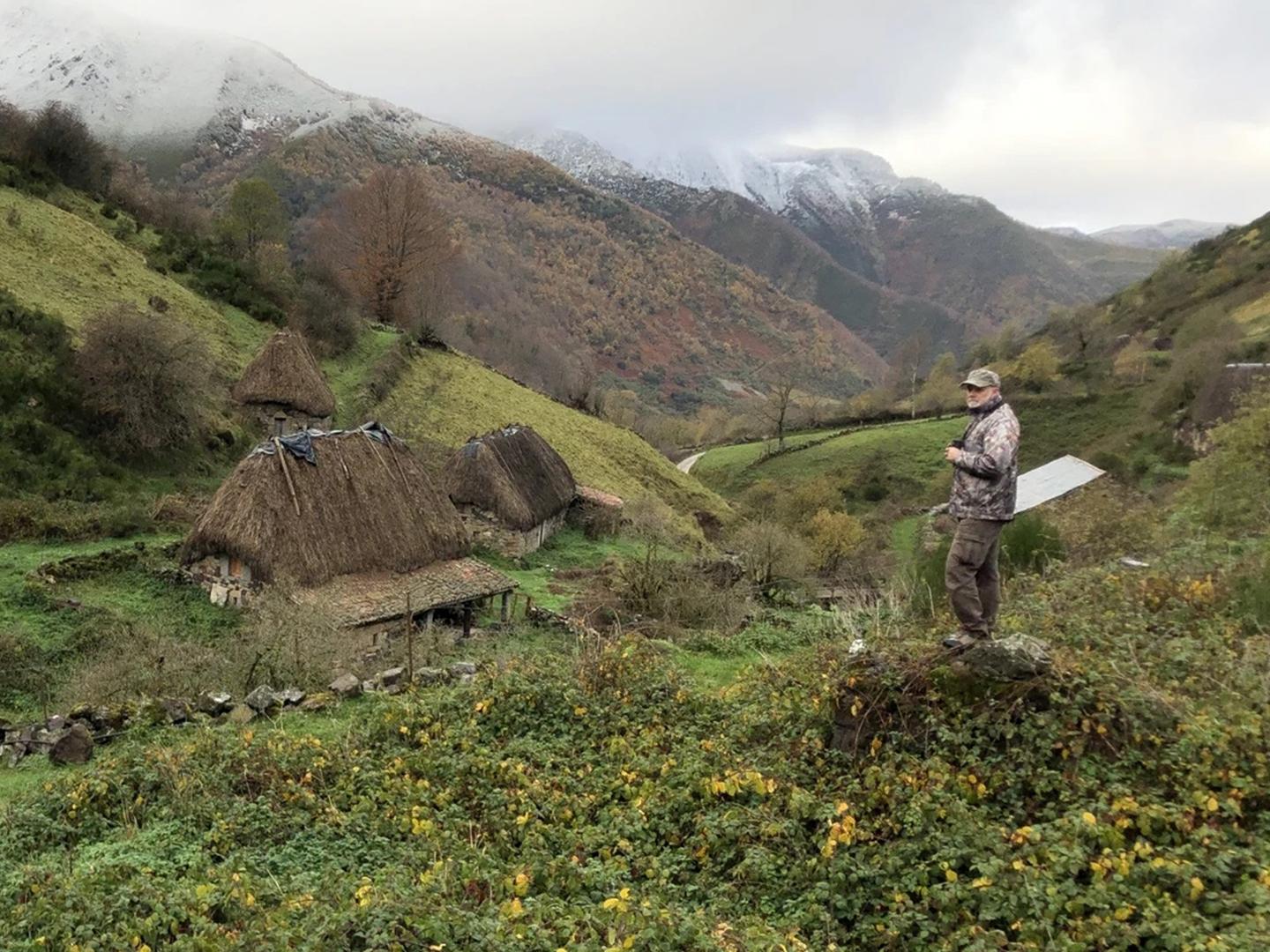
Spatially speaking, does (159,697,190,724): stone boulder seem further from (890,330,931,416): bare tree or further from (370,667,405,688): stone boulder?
(890,330,931,416): bare tree

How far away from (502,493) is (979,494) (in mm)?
20023

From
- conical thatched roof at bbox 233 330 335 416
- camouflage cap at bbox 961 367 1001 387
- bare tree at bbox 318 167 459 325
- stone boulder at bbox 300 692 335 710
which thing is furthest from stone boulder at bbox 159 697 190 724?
bare tree at bbox 318 167 459 325

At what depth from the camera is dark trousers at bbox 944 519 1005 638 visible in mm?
6641

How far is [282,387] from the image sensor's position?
1031 inches

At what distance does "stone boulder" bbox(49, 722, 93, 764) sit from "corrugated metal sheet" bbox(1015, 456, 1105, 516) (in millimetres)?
27916

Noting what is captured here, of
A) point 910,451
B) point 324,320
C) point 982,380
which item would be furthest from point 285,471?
point 910,451

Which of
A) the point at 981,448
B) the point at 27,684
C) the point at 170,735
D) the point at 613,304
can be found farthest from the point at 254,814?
the point at 613,304

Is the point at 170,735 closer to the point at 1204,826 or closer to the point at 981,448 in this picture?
the point at 981,448

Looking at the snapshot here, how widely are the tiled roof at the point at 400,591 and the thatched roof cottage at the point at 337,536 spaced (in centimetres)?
2

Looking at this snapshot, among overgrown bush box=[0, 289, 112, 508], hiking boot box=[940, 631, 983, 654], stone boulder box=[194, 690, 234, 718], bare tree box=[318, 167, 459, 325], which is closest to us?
hiking boot box=[940, 631, 983, 654]

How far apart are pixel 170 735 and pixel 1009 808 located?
860cm

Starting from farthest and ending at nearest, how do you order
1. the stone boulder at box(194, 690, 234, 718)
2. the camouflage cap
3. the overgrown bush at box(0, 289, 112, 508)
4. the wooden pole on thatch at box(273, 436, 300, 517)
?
the overgrown bush at box(0, 289, 112, 508), the wooden pole on thatch at box(273, 436, 300, 517), the stone boulder at box(194, 690, 234, 718), the camouflage cap

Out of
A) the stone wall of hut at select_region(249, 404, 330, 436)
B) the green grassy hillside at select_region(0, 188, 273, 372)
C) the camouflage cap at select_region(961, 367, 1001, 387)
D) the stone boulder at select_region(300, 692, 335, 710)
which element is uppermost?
the green grassy hillside at select_region(0, 188, 273, 372)

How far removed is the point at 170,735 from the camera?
9203 mm
